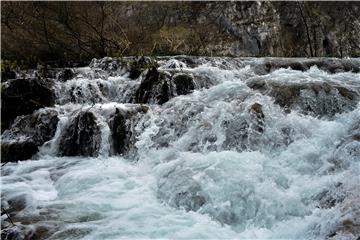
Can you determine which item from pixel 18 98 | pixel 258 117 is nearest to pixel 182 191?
pixel 258 117

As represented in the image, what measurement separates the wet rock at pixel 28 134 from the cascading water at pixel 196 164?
0.10 ft

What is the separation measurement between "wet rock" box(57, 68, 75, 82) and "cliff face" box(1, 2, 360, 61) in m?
3.48

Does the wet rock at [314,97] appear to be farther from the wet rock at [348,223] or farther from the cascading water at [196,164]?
the wet rock at [348,223]

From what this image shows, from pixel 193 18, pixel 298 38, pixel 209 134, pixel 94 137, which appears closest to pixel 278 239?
pixel 209 134

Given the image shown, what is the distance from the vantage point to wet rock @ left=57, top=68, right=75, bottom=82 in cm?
1324

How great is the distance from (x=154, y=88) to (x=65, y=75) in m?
3.46

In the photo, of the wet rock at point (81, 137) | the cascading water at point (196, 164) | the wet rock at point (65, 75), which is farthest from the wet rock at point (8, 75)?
the wet rock at point (81, 137)

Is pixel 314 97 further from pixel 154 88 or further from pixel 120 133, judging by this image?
pixel 154 88

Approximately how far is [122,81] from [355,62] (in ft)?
23.2

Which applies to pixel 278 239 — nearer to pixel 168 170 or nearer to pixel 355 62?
pixel 168 170

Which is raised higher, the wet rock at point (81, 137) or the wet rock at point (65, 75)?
the wet rock at point (65, 75)

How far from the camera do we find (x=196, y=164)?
6977 millimetres

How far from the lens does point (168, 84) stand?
1115 cm

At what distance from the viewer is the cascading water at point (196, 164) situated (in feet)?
17.9
